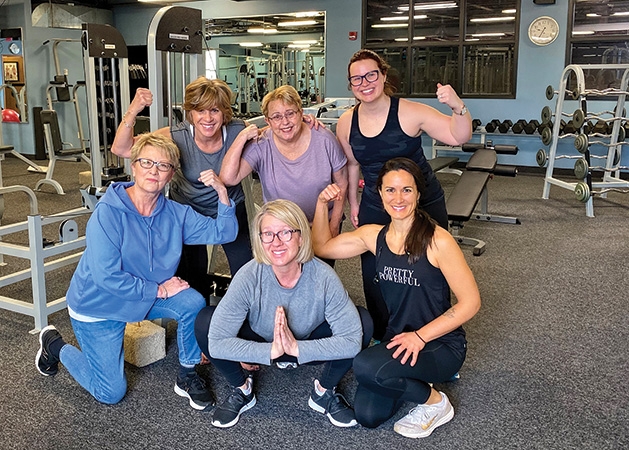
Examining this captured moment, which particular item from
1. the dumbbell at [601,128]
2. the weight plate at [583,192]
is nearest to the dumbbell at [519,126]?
the dumbbell at [601,128]

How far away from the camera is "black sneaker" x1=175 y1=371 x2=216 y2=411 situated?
6.72 feet

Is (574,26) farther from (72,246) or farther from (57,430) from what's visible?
(57,430)

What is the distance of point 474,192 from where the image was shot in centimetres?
412

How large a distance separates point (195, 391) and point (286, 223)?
0.75 m

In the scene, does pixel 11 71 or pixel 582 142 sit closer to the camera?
pixel 582 142

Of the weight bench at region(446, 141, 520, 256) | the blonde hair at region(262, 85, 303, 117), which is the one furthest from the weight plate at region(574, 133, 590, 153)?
the blonde hair at region(262, 85, 303, 117)

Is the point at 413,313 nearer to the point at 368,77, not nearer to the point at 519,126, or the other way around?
the point at 368,77

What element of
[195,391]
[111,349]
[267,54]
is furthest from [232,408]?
[267,54]

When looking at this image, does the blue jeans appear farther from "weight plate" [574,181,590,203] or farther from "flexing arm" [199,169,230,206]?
"weight plate" [574,181,590,203]

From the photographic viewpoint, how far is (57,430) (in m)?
1.91

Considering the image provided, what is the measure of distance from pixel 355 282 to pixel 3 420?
6.64 ft

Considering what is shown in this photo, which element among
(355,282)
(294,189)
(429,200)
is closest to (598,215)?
(355,282)

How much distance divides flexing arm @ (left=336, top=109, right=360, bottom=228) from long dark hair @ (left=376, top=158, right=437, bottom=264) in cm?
40

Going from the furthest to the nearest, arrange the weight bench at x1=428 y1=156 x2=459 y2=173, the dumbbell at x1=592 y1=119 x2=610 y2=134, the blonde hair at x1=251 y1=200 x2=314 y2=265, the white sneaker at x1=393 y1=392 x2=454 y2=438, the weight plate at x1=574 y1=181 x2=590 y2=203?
1. the dumbbell at x1=592 y1=119 x2=610 y2=134
2. the weight bench at x1=428 y1=156 x2=459 y2=173
3. the weight plate at x1=574 y1=181 x2=590 y2=203
4. the white sneaker at x1=393 y1=392 x2=454 y2=438
5. the blonde hair at x1=251 y1=200 x2=314 y2=265
